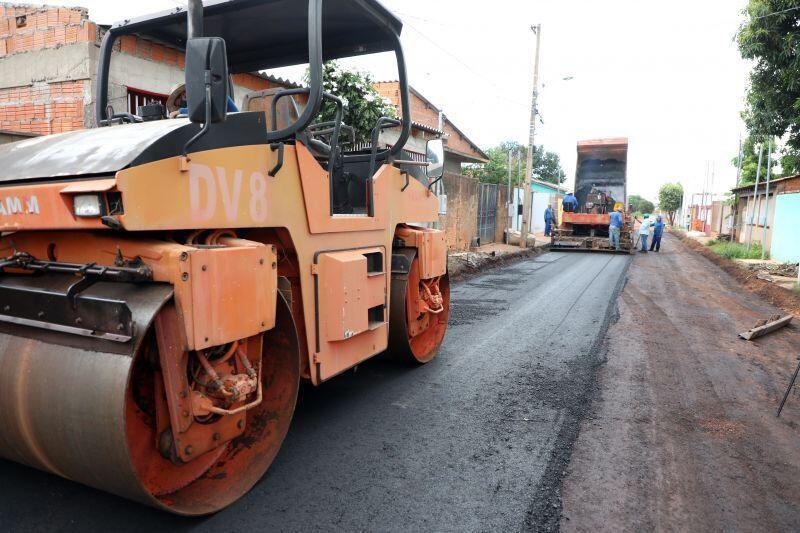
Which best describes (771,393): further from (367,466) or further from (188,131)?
(188,131)

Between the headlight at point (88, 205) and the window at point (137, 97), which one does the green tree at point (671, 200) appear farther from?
the headlight at point (88, 205)

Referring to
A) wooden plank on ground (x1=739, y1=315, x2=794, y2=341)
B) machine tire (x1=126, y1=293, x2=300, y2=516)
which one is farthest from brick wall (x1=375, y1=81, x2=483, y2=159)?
machine tire (x1=126, y1=293, x2=300, y2=516)

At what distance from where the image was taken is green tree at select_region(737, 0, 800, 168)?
10773mm

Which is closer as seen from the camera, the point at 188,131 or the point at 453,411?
the point at 188,131

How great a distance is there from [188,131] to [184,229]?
0.42 metres

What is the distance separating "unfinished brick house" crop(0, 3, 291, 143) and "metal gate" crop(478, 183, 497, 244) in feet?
38.4

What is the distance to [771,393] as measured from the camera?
4582 millimetres

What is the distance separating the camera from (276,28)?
3.95 meters

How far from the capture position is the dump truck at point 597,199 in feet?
62.4

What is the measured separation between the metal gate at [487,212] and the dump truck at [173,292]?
15.4 m

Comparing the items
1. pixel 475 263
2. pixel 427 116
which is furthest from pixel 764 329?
pixel 427 116

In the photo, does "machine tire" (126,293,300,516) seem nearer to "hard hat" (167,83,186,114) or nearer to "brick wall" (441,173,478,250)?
"hard hat" (167,83,186,114)

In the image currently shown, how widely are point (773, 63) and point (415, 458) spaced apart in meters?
12.2

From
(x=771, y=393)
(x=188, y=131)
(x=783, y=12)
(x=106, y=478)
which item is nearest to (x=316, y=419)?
(x=106, y=478)
